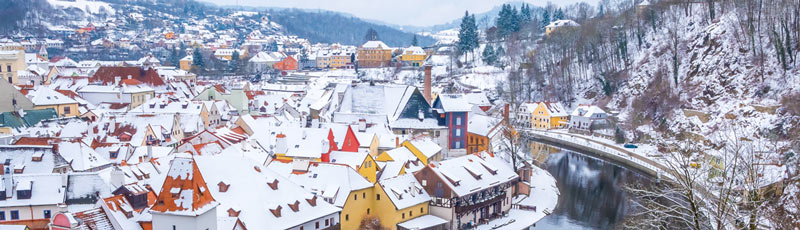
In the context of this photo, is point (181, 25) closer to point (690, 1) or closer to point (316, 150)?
point (690, 1)

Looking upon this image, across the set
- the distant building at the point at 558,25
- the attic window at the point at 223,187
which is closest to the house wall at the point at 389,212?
the attic window at the point at 223,187

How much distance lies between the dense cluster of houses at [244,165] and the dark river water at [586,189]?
3.19 meters

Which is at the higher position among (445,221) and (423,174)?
(423,174)

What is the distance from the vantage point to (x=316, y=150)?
35.2 metres

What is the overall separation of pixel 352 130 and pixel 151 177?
1313 centimetres

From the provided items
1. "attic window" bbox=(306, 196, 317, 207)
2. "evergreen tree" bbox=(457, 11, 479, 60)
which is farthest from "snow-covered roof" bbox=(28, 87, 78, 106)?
"evergreen tree" bbox=(457, 11, 479, 60)

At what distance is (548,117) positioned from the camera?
213 feet

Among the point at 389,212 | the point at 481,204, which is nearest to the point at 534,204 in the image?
the point at 481,204

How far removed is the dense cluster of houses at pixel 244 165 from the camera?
2217cm

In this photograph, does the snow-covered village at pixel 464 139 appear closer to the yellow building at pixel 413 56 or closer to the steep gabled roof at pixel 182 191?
the steep gabled roof at pixel 182 191

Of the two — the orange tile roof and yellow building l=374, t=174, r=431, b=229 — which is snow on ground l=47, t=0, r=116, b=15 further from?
the orange tile roof

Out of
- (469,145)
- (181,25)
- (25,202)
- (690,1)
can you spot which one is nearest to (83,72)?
(469,145)

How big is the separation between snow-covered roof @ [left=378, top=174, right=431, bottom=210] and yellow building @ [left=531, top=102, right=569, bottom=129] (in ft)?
126

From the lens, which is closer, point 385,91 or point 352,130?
point 352,130
